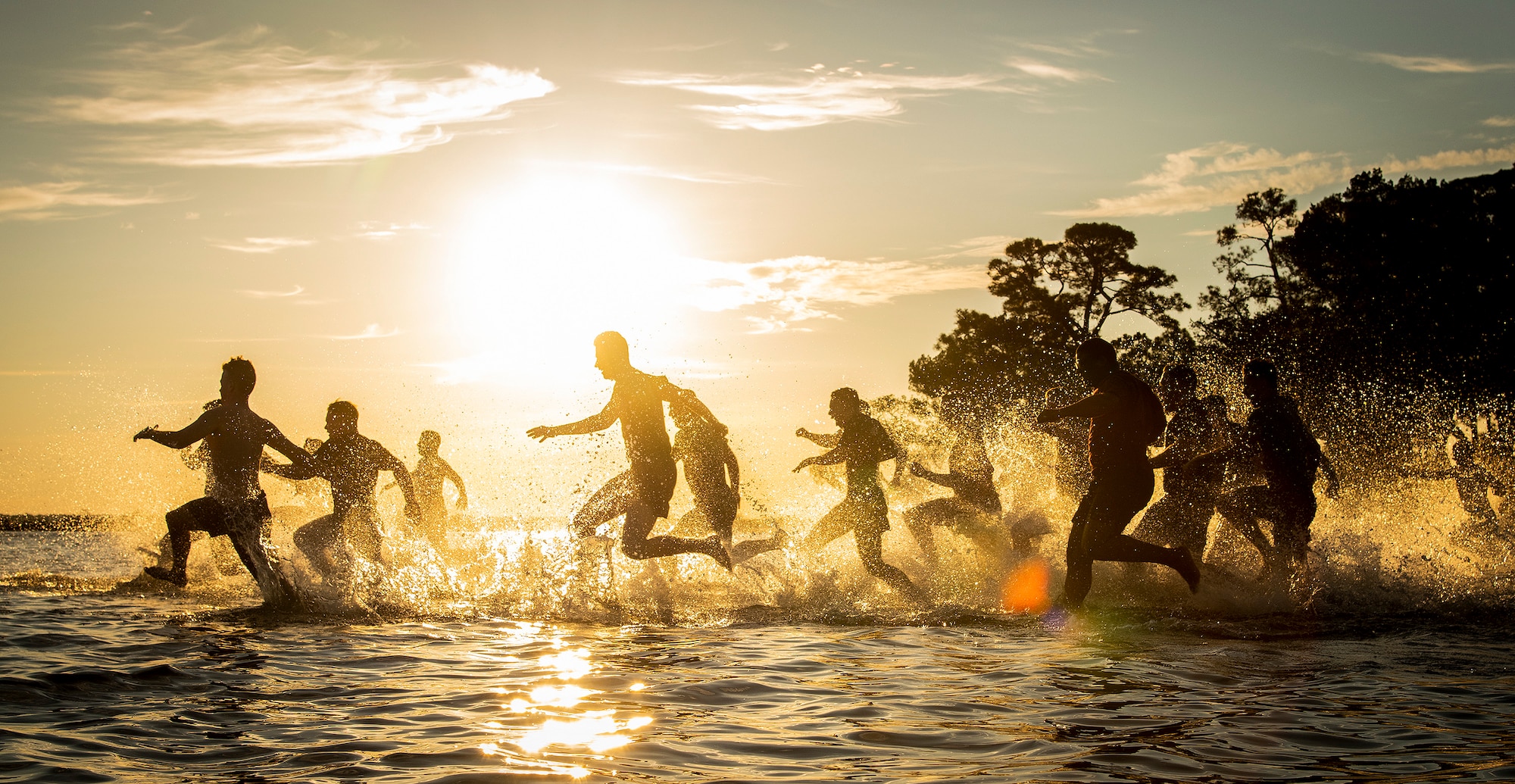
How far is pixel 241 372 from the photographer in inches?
351

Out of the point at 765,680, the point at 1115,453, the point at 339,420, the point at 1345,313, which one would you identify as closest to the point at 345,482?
the point at 339,420

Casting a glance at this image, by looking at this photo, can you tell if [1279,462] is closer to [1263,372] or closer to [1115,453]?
[1263,372]

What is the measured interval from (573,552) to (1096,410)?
458cm

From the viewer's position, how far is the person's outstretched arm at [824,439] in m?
9.49

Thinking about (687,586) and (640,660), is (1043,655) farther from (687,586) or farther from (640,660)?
(687,586)

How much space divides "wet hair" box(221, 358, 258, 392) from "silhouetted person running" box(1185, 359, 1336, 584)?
826cm

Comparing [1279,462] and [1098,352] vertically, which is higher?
[1098,352]

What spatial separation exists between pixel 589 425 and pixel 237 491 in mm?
3092

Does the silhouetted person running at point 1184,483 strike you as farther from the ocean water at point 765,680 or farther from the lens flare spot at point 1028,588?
the lens flare spot at point 1028,588

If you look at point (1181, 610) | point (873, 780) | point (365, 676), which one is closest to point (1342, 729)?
point (873, 780)

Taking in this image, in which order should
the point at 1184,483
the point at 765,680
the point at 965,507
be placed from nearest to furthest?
the point at 765,680, the point at 1184,483, the point at 965,507

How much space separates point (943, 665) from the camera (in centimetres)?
590

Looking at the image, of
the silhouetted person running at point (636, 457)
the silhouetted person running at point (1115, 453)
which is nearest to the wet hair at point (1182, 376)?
the silhouetted person running at point (1115, 453)

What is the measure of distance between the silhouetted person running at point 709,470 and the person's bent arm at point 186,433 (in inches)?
152
